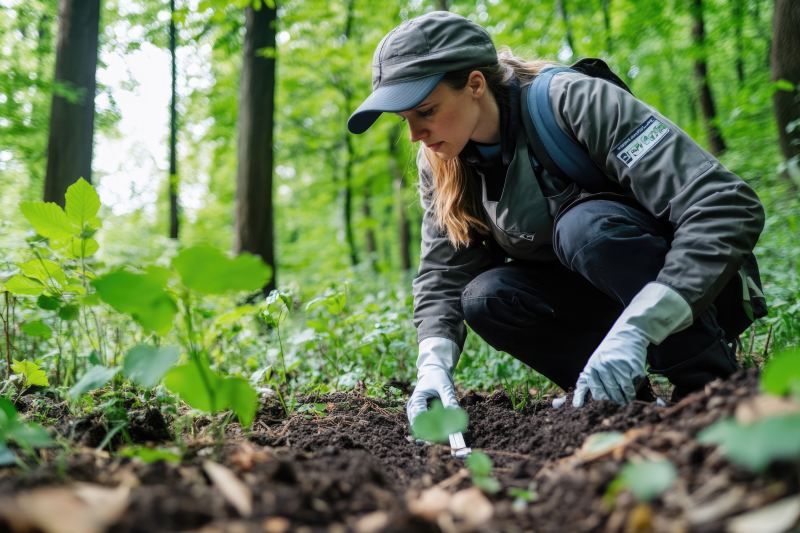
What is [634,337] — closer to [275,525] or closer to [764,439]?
[764,439]

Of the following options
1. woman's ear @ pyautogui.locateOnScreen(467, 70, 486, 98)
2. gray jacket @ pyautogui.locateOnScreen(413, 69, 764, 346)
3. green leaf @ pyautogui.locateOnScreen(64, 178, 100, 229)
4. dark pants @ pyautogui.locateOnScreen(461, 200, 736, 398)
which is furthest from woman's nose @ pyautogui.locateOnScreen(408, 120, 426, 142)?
green leaf @ pyautogui.locateOnScreen(64, 178, 100, 229)

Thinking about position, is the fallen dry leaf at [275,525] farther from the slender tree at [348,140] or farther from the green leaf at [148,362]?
the slender tree at [348,140]

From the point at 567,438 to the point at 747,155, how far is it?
299 inches

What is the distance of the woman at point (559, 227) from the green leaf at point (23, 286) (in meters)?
1.18

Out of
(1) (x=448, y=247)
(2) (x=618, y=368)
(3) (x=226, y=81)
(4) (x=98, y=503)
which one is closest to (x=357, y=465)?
(4) (x=98, y=503)

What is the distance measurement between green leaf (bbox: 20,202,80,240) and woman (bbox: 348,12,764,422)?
0.96 m

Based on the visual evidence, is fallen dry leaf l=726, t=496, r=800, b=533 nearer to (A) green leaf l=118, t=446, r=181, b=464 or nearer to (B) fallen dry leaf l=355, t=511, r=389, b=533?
(B) fallen dry leaf l=355, t=511, r=389, b=533

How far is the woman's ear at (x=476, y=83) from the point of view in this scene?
2062mm

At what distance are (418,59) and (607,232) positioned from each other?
2.83ft

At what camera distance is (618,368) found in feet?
5.29

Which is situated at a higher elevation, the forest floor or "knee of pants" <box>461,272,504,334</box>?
"knee of pants" <box>461,272,504,334</box>

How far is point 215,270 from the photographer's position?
1.13 metres

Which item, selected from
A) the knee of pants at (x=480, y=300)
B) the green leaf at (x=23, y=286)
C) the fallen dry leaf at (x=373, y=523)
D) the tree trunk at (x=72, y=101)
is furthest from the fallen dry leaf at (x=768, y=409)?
the tree trunk at (x=72, y=101)

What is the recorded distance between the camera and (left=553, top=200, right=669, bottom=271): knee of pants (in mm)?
1797
